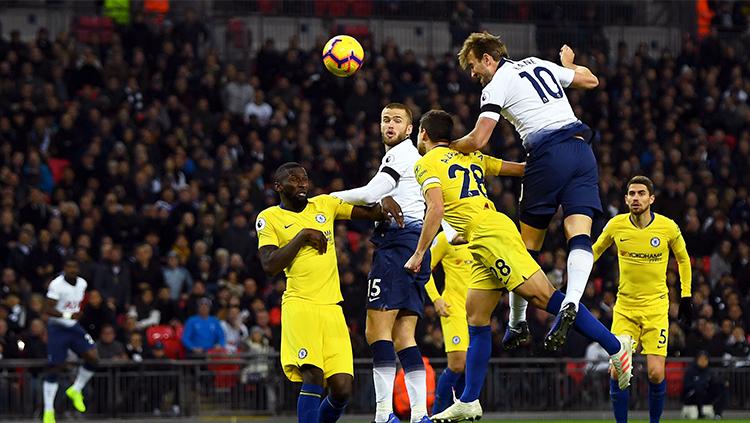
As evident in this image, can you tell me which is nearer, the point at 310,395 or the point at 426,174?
the point at 310,395

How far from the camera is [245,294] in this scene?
901 inches

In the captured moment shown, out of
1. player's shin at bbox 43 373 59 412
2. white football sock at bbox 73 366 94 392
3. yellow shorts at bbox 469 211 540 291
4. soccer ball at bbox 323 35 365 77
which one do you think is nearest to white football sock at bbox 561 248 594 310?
yellow shorts at bbox 469 211 540 291

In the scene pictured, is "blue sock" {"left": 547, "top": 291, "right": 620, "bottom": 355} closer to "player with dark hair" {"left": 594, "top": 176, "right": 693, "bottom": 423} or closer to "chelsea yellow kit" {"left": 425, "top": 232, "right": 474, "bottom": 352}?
"chelsea yellow kit" {"left": 425, "top": 232, "right": 474, "bottom": 352}

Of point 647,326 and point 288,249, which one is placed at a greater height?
point 288,249

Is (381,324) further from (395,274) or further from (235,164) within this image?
(235,164)

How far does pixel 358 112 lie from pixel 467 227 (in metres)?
16.1

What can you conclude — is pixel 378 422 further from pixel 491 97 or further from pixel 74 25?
pixel 74 25

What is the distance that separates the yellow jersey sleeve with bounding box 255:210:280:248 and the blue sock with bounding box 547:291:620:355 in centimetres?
240

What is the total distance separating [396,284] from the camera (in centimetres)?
1338

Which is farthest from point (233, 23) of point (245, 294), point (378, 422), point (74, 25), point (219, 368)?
point (378, 422)

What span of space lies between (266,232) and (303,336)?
954 mm

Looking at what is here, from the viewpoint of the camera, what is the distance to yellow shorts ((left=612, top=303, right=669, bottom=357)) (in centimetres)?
1512

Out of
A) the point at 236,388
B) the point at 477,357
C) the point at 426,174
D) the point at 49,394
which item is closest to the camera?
the point at 426,174

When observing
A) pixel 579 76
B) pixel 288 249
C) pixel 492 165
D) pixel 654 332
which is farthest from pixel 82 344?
pixel 579 76
